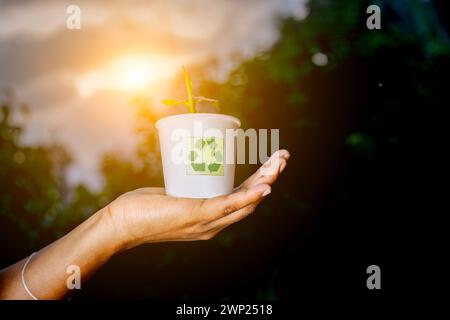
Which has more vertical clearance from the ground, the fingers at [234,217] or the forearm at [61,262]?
the fingers at [234,217]

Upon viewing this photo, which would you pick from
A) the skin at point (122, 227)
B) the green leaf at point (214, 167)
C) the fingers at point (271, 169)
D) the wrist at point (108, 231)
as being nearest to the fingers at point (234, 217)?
the skin at point (122, 227)

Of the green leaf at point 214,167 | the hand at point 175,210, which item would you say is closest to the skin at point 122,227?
the hand at point 175,210

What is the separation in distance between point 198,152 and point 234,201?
0.27m

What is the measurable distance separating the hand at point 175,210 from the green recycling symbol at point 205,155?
0.14m

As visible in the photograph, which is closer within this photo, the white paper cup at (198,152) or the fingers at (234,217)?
the white paper cup at (198,152)

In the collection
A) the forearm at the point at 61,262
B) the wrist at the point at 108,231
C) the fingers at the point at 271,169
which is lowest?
the forearm at the point at 61,262

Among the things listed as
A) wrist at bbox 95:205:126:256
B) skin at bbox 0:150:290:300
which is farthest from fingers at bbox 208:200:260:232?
wrist at bbox 95:205:126:256

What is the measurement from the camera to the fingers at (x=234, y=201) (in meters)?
1.64

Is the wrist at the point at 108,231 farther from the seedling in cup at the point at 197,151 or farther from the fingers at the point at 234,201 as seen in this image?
the fingers at the point at 234,201

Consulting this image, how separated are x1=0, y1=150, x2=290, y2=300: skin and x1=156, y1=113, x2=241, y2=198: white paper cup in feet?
0.22

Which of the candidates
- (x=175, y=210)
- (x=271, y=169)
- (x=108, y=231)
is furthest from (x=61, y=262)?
(x=271, y=169)

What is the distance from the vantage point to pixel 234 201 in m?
1.66

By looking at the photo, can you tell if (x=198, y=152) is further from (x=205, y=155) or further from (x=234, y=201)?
(x=234, y=201)

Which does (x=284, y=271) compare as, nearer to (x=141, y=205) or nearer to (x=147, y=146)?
(x=147, y=146)
